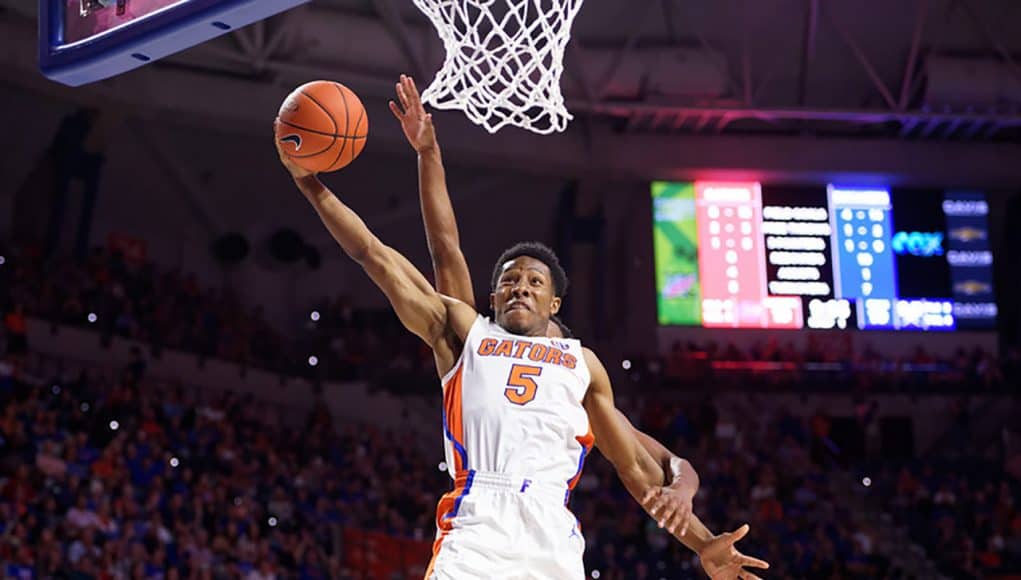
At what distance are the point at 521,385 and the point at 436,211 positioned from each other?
0.79 m

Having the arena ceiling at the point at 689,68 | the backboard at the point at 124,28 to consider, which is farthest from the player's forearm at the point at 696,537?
the arena ceiling at the point at 689,68

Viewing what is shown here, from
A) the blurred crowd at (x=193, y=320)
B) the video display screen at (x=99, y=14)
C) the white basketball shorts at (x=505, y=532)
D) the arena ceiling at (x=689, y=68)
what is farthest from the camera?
the arena ceiling at (x=689, y=68)

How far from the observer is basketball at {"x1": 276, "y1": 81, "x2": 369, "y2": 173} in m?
4.25

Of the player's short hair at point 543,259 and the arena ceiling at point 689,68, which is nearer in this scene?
the player's short hair at point 543,259

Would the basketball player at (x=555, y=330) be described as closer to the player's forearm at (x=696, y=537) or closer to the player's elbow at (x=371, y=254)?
the player's forearm at (x=696, y=537)

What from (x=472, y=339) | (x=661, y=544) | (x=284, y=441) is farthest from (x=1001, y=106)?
(x=472, y=339)

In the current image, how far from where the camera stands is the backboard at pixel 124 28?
4539 millimetres

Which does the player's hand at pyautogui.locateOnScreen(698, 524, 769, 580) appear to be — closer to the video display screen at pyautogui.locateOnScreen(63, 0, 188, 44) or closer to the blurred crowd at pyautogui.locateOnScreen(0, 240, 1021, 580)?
the video display screen at pyautogui.locateOnScreen(63, 0, 188, 44)

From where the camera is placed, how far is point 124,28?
4777 mm

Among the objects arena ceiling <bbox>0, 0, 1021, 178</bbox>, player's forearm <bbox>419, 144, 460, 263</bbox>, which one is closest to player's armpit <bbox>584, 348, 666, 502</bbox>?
player's forearm <bbox>419, 144, 460, 263</bbox>

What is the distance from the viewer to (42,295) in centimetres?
1466

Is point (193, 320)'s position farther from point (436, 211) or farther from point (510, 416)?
point (510, 416)

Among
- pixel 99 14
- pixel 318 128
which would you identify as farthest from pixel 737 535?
pixel 99 14

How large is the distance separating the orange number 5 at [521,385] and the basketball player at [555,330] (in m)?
0.33
